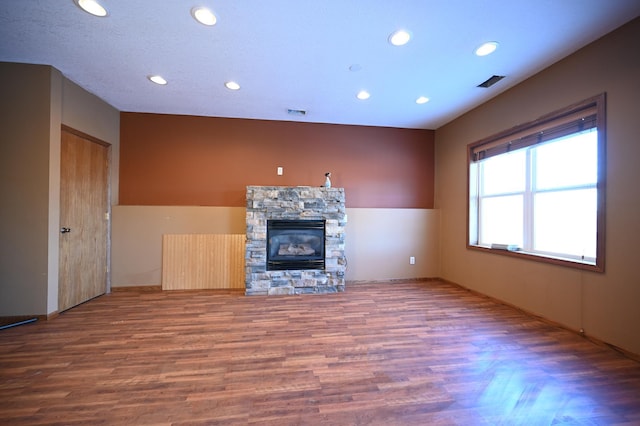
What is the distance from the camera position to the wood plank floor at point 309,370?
1383 millimetres

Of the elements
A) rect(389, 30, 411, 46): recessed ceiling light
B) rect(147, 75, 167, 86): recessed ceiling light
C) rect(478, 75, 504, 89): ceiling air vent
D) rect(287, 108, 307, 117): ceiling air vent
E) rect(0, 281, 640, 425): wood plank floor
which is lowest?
rect(0, 281, 640, 425): wood plank floor

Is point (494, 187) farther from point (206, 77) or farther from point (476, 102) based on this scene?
point (206, 77)

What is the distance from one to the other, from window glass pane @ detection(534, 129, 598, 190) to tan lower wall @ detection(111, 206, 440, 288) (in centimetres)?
168

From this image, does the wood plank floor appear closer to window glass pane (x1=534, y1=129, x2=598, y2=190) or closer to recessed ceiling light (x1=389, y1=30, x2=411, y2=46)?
window glass pane (x1=534, y1=129, x2=598, y2=190)

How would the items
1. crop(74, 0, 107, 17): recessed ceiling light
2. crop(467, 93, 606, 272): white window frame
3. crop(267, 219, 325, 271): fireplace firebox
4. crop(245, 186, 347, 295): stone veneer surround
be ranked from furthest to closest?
crop(267, 219, 325, 271): fireplace firebox < crop(245, 186, 347, 295): stone veneer surround < crop(467, 93, 606, 272): white window frame < crop(74, 0, 107, 17): recessed ceiling light

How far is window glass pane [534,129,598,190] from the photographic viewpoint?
2.28 meters

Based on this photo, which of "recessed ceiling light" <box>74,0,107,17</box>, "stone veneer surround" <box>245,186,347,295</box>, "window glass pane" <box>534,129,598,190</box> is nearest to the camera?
"recessed ceiling light" <box>74,0,107,17</box>

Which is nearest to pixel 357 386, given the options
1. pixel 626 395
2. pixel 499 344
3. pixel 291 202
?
pixel 499 344

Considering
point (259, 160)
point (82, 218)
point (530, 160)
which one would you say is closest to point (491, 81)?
point (530, 160)

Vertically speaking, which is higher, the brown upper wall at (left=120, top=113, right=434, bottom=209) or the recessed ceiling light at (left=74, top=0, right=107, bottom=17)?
the recessed ceiling light at (left=74, top=0, right=107, bottom=17)

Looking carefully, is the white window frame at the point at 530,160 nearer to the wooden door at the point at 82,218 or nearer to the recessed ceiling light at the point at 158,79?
the recessed ceiling light at the point at 158,79

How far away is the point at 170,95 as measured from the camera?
Answer: 3.14m

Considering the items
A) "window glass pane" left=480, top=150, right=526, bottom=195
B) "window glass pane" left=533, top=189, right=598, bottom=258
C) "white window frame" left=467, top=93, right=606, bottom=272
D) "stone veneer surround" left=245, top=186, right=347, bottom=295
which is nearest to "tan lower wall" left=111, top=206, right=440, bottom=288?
"stone veneer surround" left=245, top=186, right=347, bottom=295

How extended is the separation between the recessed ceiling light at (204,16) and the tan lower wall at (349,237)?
96.1 inches
